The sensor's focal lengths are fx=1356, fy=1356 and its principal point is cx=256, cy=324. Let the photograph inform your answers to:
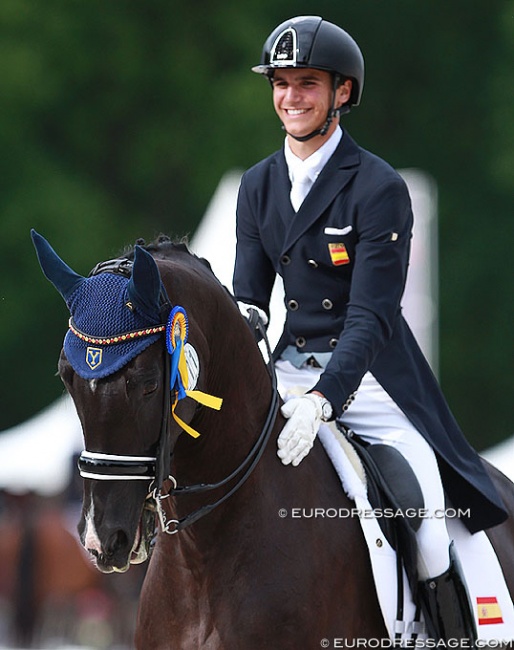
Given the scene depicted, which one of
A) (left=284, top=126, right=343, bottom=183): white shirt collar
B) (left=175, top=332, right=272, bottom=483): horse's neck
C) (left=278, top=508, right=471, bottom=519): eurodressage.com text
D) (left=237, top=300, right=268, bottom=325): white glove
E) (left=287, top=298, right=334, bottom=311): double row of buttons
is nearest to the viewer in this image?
(left=175, top=332, right=272, bottom=483): horse's neck

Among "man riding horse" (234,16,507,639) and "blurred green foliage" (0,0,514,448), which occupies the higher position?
"blurred green foliage" (0,0,514,448)

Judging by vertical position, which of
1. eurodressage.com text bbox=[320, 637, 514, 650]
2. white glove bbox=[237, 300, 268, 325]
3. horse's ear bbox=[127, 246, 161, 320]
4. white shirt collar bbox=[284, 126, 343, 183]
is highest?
white shirt collar bbox=[284, 126, 343, 183]

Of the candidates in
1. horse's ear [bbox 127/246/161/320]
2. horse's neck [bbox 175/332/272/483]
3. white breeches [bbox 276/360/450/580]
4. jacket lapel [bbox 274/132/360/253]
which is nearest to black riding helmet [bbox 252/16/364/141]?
jacket lapel [bbox 274/132/360/253]

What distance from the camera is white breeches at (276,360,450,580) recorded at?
4.83 m

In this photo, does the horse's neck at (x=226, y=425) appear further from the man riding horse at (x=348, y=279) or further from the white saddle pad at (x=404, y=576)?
the white saddle pad at (x=404, y=576)

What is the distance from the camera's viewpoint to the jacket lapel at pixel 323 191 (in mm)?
5027

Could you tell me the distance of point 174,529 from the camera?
14.3 feet

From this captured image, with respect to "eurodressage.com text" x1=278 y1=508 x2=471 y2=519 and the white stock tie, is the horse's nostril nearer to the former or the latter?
"eurodressage.com text" x1=278 y1=508 x2=471 y2=519

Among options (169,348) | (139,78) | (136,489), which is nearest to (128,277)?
(169,348)

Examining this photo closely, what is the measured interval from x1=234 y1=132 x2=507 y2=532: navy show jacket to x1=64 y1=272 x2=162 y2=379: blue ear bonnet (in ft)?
2.90

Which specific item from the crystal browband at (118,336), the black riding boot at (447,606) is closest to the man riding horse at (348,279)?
the black riding boot at (447,606)

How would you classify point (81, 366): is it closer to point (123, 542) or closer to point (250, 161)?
point (123, 542)

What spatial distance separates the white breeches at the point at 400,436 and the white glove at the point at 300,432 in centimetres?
44

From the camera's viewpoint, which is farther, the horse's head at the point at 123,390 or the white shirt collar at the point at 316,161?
the white shirt collar at the point at 316,161
